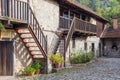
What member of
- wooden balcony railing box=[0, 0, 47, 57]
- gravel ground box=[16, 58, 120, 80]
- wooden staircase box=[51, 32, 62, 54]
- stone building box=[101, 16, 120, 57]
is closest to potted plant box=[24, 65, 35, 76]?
gravel ground box=[16, 58, 120, 80]

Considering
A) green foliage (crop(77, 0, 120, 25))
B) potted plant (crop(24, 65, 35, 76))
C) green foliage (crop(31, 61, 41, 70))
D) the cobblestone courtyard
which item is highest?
green foliage (crop(77, 0, 120, 25))

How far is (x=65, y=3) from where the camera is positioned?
23703 mm

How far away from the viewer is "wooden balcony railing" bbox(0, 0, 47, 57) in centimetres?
1368

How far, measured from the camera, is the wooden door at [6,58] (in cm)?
1590

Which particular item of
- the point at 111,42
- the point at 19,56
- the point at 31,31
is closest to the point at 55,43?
the point at 19,56

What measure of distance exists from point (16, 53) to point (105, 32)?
86.0 ft

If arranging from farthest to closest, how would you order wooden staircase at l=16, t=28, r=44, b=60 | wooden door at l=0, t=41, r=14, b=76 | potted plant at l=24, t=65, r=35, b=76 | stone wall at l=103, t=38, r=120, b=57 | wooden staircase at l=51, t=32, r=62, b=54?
stone wall at l=103, t=38, r=120, b=57
wooden staircase at l=51, t=32, r=62, b=54
potted plant at l=24, t=65, r=35, b=76
wooden staircase at l=16, t=28, r=44, b=60
wooden door at l=0, t=41, r=14, b=76

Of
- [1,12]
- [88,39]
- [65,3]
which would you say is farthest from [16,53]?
[88,39]

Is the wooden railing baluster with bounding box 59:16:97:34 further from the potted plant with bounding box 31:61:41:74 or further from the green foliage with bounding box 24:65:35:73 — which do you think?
the green foliage with bounding box 24:65:35:73

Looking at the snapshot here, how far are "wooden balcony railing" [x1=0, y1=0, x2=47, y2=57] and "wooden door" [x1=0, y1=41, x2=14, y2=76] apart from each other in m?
1.62

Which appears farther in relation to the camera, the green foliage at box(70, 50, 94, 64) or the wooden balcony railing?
the green foliage at box(70, 50, 94, 64)

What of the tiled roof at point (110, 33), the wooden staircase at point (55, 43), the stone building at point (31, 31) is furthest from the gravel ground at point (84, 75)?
the tiled roof at point (110, 33)

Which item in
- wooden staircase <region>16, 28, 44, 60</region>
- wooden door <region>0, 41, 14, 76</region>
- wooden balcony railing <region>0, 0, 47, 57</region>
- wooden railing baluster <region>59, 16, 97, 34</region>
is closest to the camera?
wooden balcony railing <region>0, 0, 47, 57</region>

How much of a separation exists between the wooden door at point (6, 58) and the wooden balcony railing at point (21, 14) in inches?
63.7
